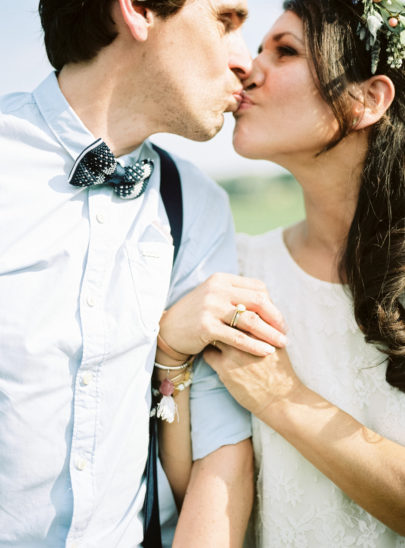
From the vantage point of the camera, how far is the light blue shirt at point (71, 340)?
6.15 ft

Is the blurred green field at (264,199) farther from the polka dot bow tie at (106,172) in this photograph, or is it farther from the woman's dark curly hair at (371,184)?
the polka dot bow tie at (106,172)

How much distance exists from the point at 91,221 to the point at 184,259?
474mm

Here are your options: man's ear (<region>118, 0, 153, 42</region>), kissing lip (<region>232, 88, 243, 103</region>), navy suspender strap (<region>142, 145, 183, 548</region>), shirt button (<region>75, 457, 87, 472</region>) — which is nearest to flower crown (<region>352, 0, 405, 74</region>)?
kissing lip (<region>232, 88, 243, 103</region>)

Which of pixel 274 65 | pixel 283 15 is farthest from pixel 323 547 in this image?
pixel 283 15

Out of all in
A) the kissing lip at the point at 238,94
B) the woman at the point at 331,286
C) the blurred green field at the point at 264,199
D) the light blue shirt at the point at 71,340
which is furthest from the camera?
the blurred green field at the point at 264,199

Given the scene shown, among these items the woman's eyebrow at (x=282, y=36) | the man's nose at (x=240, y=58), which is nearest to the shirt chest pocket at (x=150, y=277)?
the man's nose at (x=240, y=58)

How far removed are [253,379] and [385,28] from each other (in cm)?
179

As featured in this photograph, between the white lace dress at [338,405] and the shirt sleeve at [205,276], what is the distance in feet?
0.61

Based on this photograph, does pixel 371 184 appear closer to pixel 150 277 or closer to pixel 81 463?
pixel 150 277

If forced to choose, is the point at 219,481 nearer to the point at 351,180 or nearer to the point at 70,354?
the point at 70,354

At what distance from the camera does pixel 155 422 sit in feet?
7.38

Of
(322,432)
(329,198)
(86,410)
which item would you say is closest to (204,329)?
(86,410)

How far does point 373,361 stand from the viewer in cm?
→ 231

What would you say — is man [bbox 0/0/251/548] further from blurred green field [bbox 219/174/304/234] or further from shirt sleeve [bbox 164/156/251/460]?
blurred green field [bbox 219/174/304/234]
